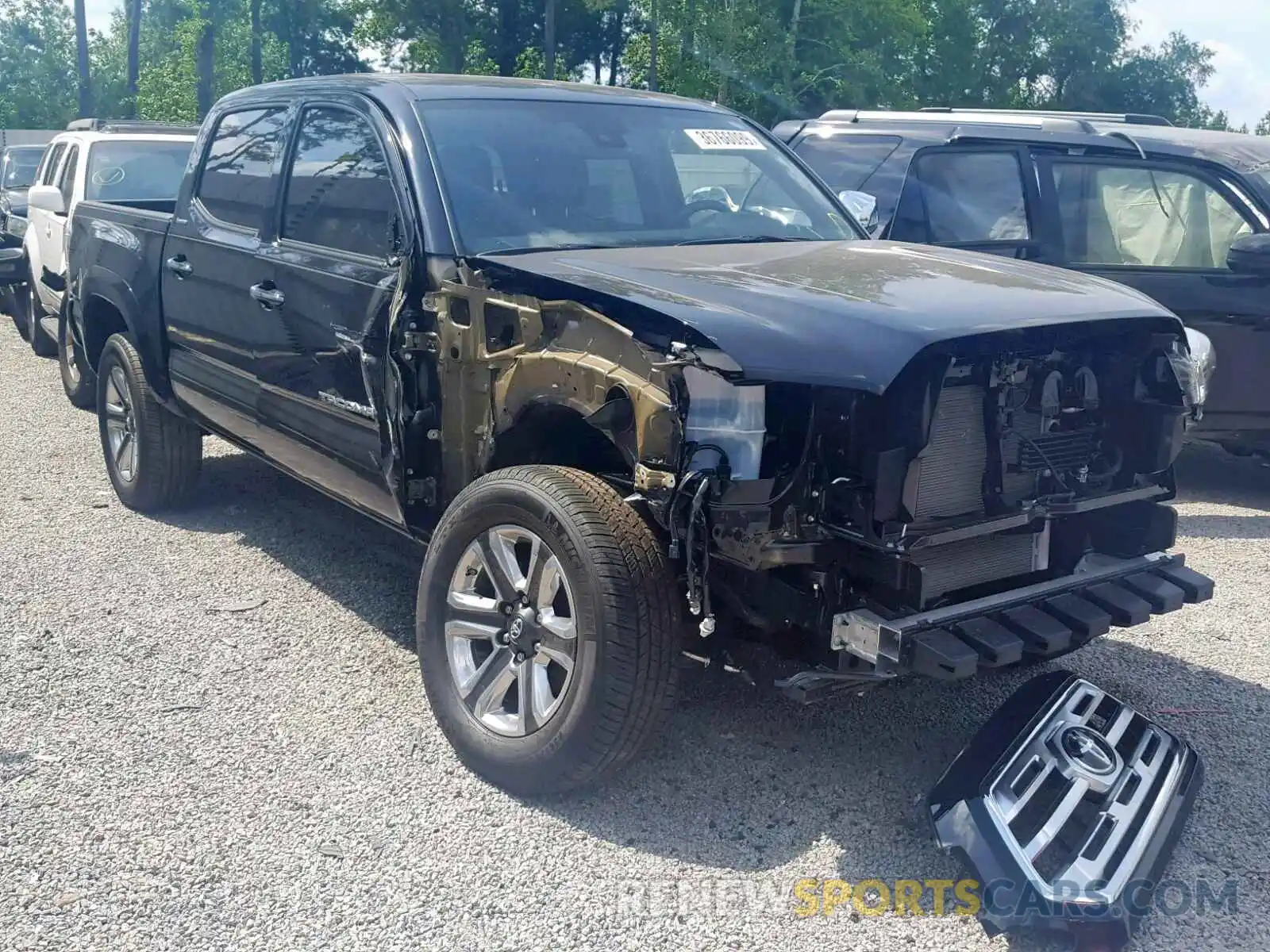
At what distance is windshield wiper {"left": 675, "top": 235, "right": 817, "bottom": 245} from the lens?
4348mm

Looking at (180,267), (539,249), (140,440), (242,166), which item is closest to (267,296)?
(242,166)

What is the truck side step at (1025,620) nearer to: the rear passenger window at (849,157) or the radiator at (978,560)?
the radiator at (978,560)

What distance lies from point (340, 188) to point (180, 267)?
1.36m

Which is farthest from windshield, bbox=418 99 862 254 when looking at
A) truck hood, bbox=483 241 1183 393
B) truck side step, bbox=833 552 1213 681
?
truck side step, bbox=833 552 1213 681

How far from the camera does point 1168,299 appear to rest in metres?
6.67

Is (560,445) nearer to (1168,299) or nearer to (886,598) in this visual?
(886,598)

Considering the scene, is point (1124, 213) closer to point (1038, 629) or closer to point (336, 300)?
point (1038, 629)

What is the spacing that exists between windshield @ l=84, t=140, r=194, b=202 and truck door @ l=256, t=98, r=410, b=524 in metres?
5.91

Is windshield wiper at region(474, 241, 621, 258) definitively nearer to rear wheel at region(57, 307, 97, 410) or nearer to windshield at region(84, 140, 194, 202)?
rear wheel at region(57, 307, 97, 410)

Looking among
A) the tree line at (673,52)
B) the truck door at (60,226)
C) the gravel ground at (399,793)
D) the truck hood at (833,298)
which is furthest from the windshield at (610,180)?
the tree line at (673,52)

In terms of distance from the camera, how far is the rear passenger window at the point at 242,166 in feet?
16.4

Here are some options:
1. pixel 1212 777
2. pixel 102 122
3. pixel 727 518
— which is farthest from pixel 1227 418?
pixel 102 122

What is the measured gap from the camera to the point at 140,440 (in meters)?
6.01

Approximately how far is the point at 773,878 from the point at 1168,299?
4.71 m
